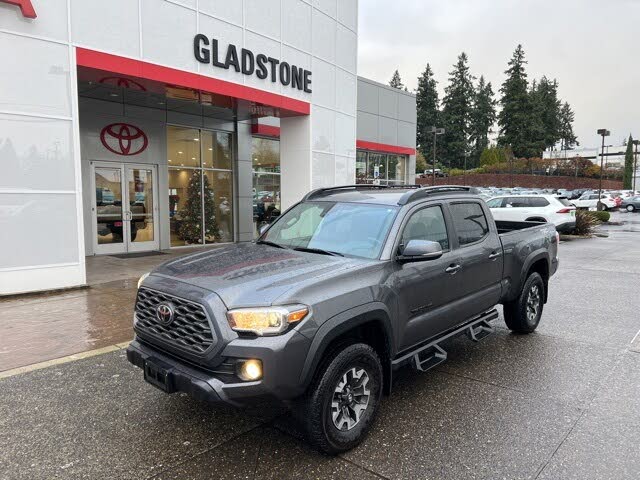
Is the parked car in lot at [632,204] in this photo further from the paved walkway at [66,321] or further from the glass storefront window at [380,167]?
the paved walkway at [66,321]

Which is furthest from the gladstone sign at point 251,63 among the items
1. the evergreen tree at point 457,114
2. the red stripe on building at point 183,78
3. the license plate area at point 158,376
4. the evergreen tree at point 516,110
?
the evergreen tree at point 457,114

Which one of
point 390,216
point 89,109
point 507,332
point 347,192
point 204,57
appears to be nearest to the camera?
point 390,216

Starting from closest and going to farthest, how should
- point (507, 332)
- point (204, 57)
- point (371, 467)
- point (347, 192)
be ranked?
1. point (371, 467)
2. point (347, 192)
3. point (507, 332)
4. point (204, 57)

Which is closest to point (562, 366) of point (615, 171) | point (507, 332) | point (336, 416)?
point (507, 332)

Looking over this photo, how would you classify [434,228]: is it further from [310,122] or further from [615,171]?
[615,171]

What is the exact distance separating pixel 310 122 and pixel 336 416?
10.9m

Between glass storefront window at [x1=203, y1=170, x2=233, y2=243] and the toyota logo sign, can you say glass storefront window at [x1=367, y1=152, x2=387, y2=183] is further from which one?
the toyota logo sign

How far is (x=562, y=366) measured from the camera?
4902mm

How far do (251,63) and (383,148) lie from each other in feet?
36.3

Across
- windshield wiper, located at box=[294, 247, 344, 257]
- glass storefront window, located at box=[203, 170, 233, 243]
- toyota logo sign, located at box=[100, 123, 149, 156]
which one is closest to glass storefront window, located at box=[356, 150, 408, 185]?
glass storefront window, located at box=[203, 170, 233, 243]

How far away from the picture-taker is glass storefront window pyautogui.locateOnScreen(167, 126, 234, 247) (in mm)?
14078

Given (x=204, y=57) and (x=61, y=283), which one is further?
(x=204, y=57)

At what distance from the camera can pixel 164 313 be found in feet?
10.6

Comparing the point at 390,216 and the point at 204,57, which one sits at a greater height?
the point at 204,57
